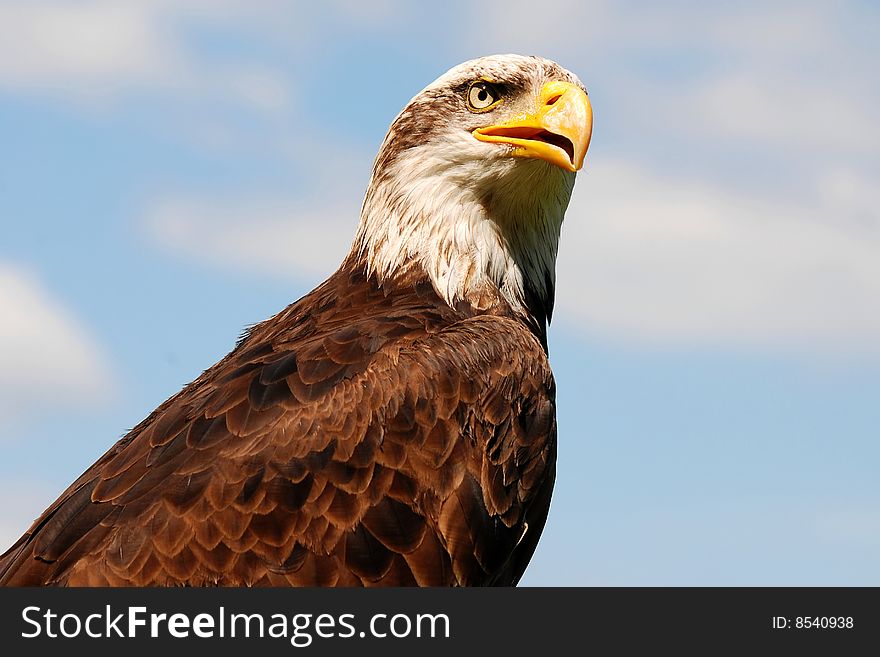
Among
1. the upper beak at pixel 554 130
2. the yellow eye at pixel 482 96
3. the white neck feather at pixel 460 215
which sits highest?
the yellow eye at pixel 482 96

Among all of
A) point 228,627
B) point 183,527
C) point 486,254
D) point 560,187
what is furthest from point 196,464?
point 560,187

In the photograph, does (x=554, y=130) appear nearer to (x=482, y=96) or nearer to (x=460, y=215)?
(x=482, y=96)

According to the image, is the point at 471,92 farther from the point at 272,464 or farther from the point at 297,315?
the point at 272,464

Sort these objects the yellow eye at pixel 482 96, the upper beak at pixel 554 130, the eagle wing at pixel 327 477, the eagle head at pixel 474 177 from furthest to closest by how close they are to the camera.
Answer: the yellow eye at pixel 482 96, the eagle head at pixel 474 177, the upper beak at pixel 554 130, the eagle wing at pixel 327 477

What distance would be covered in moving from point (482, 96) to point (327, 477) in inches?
126

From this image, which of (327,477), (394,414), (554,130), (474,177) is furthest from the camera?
(474,177)

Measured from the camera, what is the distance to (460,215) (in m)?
9.86

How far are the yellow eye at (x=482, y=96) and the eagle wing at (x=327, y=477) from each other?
1.75 m

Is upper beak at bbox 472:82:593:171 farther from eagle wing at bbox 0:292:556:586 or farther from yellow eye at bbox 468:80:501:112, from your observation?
eagle wing at bbox 0:292:556:586

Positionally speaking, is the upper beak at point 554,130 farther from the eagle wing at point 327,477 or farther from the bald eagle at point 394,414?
the eagle wing at point 327,477

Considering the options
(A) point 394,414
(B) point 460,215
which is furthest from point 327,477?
(B) point 460,215

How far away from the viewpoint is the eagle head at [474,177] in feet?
31.8

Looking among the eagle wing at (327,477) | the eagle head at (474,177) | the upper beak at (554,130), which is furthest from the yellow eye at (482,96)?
the eagle wing at (327,477)

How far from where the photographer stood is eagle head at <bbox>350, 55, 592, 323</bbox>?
31.8 feet
